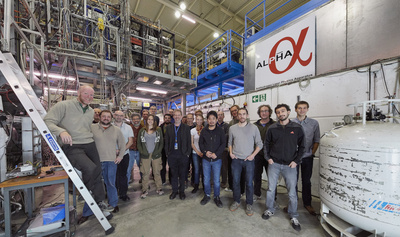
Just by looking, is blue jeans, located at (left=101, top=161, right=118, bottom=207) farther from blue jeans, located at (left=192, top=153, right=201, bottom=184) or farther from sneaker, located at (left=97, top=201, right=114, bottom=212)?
blue jeans, located at (left=192, top=153, right=201, bottom=184)

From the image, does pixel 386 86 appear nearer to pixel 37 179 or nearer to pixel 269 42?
pixel 269 42

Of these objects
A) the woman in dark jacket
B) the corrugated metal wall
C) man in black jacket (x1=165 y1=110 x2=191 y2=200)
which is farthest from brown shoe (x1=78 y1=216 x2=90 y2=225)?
the corrugated metal wall

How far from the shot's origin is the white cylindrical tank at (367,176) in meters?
1.62

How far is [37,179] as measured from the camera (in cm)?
196

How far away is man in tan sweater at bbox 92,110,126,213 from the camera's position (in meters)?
2.70

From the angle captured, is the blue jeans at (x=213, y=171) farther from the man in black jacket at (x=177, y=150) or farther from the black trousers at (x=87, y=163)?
the black trousers at (x=87, y=163)

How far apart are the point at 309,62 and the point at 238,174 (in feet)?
11.8

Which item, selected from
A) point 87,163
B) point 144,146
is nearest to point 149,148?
point 144,146

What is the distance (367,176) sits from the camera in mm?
1732

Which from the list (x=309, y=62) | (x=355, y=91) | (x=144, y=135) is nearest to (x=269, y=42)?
(x=309, y=62)

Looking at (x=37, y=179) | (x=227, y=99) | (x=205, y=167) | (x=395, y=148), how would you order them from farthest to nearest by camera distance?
(x=227, y=99)
(x=205, y=167)
(x=37, y=179)
(x=395, y=148)

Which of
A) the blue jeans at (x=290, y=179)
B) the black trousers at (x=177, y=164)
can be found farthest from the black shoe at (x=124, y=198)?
the blue jeans at (x=290, y=179)

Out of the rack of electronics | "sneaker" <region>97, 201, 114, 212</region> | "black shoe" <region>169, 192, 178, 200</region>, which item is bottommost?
"black shoe" <region>169, 192, 178, 200</region>

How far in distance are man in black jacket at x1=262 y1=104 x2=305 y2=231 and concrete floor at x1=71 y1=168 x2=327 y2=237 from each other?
0.23m
